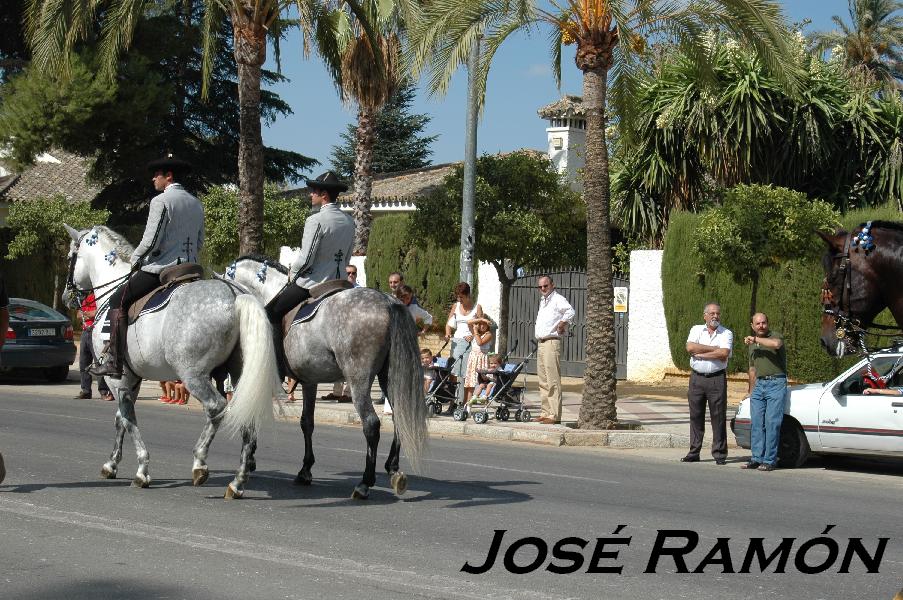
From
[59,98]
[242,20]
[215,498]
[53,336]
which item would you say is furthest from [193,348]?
[59,98]

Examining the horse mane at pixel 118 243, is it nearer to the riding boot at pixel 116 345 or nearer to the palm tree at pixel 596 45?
the riding boot at pixel 116 345

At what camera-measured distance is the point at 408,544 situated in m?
8.31

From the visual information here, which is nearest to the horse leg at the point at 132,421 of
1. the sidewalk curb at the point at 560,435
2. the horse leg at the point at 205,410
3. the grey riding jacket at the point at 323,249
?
the horse leg at the point at 205,410

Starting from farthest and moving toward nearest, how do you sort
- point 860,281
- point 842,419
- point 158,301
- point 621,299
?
point 621,299 → point 842,419 → point 158,301 → point 860,281

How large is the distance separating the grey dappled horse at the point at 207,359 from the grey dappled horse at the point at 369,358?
22.7 inches

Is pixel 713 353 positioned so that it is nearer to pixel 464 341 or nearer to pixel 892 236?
pixel 464 341

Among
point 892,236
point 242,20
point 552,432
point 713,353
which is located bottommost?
point 552,432

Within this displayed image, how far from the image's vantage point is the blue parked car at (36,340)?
23.3 metres

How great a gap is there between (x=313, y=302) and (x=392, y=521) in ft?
7.44

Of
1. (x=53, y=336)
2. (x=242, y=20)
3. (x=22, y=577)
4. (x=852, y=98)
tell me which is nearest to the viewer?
(x=22, y=577)

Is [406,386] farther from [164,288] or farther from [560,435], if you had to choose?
[560,435]

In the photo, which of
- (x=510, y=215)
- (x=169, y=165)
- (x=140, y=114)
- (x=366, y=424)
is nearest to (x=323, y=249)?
(x=169, y=165)

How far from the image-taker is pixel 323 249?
1076 cm

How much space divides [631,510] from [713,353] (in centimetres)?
539
